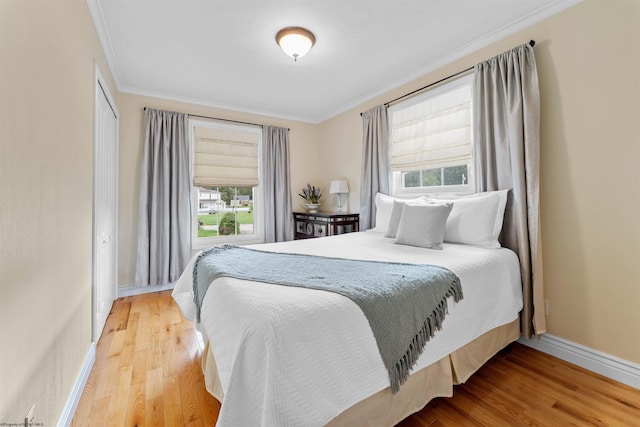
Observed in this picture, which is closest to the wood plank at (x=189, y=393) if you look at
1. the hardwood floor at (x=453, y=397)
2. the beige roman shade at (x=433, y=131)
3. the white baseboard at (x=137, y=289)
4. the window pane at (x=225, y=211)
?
the hardwood floor at (x=453, y=397)

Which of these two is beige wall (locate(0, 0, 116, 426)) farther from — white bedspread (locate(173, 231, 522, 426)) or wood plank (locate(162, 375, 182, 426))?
white bedspread (locate(173, 231, 522, 426))

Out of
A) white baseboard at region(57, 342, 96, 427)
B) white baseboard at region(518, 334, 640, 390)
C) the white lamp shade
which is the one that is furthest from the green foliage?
white baseboard at region(518, 334, 640, 390)

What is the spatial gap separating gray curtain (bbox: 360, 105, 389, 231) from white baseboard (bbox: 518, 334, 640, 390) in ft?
6.47

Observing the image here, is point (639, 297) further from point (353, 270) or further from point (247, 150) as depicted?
point (247, 150)

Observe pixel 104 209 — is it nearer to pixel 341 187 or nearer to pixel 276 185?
pixel 276 185

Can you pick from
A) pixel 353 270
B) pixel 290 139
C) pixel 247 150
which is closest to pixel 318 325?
pixel 353 270

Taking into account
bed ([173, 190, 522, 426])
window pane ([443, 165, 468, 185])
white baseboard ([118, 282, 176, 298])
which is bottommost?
white baseboard ([118, 282, 176, 298])

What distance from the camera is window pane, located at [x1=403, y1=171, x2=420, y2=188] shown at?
3.28m

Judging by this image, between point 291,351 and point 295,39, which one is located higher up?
point 295,39

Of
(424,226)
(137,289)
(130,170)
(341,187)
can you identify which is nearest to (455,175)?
(424,226)

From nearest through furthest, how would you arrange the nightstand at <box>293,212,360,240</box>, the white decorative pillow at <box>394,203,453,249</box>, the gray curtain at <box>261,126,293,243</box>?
the white decorative pillow at <box>394,203,453,249</box>
the nightstand at <box>293,212,360,240</box>
the gray curtain at <box>261,126,293,243</box>

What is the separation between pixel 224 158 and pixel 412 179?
8.71ft

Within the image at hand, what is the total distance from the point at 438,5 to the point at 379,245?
6.11 feet

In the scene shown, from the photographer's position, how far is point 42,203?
4.01 ft
